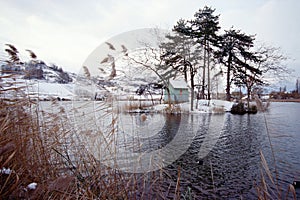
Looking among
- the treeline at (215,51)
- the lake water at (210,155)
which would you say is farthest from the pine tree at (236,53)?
the lake water at (210,155)

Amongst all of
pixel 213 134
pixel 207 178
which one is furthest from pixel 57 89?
pixel 213 134

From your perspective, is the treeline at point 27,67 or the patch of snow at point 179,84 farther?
the patch of snow at point 179,84

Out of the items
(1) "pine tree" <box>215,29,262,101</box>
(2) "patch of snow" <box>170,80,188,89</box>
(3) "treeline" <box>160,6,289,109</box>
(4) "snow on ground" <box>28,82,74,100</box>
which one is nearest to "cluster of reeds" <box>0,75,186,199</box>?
(4) "snow on ground" <box>28,82,74,100</box>

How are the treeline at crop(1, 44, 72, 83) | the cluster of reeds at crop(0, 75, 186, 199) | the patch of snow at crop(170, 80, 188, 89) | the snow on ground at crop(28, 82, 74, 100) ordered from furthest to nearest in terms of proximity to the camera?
the patch of snow at crop(170, 80, 188, 89) → the snow on ground at crop(28, 82, 74, 100) → the treeline at crop(1, 44, 72, 83) → the cluster of reeds at crop(0, 75, 186, 199)

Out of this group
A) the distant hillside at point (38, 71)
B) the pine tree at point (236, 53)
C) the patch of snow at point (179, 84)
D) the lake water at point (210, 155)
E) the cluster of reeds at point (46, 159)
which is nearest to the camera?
the cluster of reeds at point (46, 159)

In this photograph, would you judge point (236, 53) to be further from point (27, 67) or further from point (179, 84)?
point (27, 67)

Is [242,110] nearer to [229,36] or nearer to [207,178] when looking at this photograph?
[229,36]

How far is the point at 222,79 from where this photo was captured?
24641mm

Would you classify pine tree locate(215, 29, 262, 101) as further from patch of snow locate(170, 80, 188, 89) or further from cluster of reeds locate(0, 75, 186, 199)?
cluster of reeds locate(0, 75, 186, 199)

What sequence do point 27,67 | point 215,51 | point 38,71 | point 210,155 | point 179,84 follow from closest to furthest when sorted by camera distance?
point 27,67, point 38,71, point 210,155, point 215,51, point 179,84

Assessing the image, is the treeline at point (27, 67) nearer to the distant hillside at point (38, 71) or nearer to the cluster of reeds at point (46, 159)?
the distant hillside at point (38, 71)

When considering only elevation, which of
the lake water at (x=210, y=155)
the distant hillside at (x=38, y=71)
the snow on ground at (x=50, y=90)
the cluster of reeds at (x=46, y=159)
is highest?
the distant hillside at (x=38, y=71)

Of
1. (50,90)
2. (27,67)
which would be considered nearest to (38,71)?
(27,67)

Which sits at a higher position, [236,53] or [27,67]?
[236,53]
